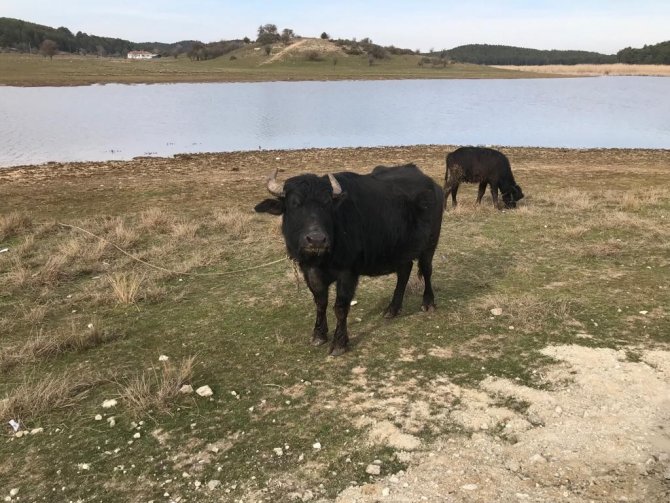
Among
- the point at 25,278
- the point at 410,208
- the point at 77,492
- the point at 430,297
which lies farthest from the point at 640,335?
the point at 25,278

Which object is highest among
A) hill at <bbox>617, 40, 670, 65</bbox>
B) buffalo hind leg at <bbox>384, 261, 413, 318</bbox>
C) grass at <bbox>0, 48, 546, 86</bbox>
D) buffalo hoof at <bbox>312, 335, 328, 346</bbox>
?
hill at <bbox>617, 40, 670, 65</bbox>

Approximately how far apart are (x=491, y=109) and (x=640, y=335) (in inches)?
1743

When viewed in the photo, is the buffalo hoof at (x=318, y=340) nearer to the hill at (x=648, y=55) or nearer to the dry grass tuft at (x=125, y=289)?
the dry grass tuft at (x=125, y=289)

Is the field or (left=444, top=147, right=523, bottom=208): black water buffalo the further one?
(left=444, top=147, right=523, bottom=208): black water buffalo

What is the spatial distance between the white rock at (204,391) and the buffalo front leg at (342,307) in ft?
4.78

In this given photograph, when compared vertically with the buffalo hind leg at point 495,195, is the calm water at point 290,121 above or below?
above

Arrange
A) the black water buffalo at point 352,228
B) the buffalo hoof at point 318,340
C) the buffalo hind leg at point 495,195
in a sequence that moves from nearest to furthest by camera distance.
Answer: the black water buffalo at point 352,228 < the buffalo hoof at point 318,340 < the buffalo hind leg at point 495,195

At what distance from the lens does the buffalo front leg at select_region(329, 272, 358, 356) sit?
6055mm

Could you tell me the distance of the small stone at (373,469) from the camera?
4129mm

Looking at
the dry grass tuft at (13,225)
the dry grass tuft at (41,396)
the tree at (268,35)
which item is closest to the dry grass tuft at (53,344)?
the dry grass tuft at (41,396)

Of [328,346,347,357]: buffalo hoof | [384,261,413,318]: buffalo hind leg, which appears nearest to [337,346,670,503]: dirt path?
[328,346,347,357]: buffalo hoof

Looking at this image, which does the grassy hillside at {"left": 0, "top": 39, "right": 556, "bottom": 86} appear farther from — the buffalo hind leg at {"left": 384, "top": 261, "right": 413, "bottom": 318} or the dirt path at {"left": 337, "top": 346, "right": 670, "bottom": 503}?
the dirt path at {"left": 337, "top": 346, "right": 670, "bottom": 503}

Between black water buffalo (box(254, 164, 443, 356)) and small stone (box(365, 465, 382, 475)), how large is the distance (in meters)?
1.98

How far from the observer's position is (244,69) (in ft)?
348
